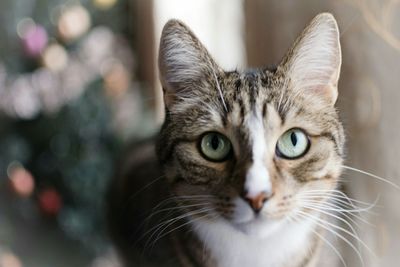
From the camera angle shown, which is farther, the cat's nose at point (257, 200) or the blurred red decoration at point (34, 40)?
the blurred red decoration at point (34, 40)

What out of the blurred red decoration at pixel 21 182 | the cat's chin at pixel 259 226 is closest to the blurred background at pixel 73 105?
the blurred red decoration at pixel 21 182

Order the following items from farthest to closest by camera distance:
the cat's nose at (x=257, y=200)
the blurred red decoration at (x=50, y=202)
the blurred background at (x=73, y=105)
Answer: the blurred red decoration at (x=50, y=202) < the blurred background at (x=73, y=105) < the cat's nose at (x=257, y=200)

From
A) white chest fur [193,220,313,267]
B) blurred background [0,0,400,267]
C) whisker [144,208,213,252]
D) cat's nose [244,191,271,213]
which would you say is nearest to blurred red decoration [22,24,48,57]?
blurred background [0,0,400,267]

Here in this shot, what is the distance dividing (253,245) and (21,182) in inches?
46.2

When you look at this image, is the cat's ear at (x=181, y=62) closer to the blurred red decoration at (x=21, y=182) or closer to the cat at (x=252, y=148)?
the cat at (x=252, y=148)

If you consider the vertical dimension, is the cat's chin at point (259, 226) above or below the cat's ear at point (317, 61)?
below

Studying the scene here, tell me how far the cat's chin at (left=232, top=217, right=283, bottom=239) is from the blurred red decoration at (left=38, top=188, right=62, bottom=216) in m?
1.12

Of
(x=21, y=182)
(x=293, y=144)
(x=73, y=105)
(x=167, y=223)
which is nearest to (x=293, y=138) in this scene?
(x=293, y=144)

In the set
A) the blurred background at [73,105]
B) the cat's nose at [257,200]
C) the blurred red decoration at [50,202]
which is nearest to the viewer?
the cat's nose at [257,200]

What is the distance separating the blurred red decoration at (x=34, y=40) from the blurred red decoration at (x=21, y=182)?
1.25 feet

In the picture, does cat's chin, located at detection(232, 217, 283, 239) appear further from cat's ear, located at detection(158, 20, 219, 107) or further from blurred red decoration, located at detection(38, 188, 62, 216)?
blurred red decoration, located at detection(38, 188, 62, 216)

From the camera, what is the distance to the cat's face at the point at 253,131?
700mm

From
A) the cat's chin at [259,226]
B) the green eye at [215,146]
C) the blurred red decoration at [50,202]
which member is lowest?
the blurred red decoration at [50,202]

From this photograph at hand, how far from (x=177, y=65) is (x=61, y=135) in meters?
1.01
